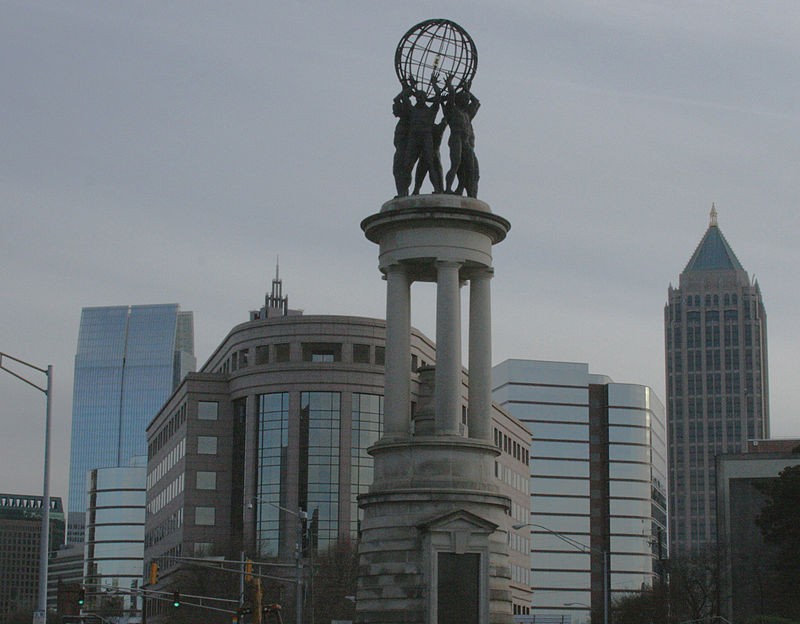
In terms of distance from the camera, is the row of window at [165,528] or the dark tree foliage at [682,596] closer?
the dark tree foliage at [682,596]

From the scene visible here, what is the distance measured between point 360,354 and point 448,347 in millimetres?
86023

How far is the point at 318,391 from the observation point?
132 meters

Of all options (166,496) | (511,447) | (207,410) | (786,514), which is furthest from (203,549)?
(786,514)

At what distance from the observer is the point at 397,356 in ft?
161

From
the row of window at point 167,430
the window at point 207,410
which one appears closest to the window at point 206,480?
the window at point 207,410

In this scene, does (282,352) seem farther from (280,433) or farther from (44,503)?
(44,503)

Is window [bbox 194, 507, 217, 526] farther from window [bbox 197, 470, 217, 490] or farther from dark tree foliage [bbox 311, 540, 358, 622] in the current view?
dark tree foliage [bbox 311, 540, 358, 622]

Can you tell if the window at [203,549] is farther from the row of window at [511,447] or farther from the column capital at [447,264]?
the column capital at [447,264]

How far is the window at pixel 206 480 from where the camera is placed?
137375 mm

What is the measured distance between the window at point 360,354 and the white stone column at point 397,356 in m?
83.9

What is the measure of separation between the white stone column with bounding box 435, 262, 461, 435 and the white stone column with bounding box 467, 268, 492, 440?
762mm

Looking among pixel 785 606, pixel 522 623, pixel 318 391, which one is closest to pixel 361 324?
pixel 318 391

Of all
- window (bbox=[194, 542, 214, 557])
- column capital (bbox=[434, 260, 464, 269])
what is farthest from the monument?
window (bbox=[194, 542, 214, 557])

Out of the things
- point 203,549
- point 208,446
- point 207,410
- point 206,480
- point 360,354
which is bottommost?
point 203,549
